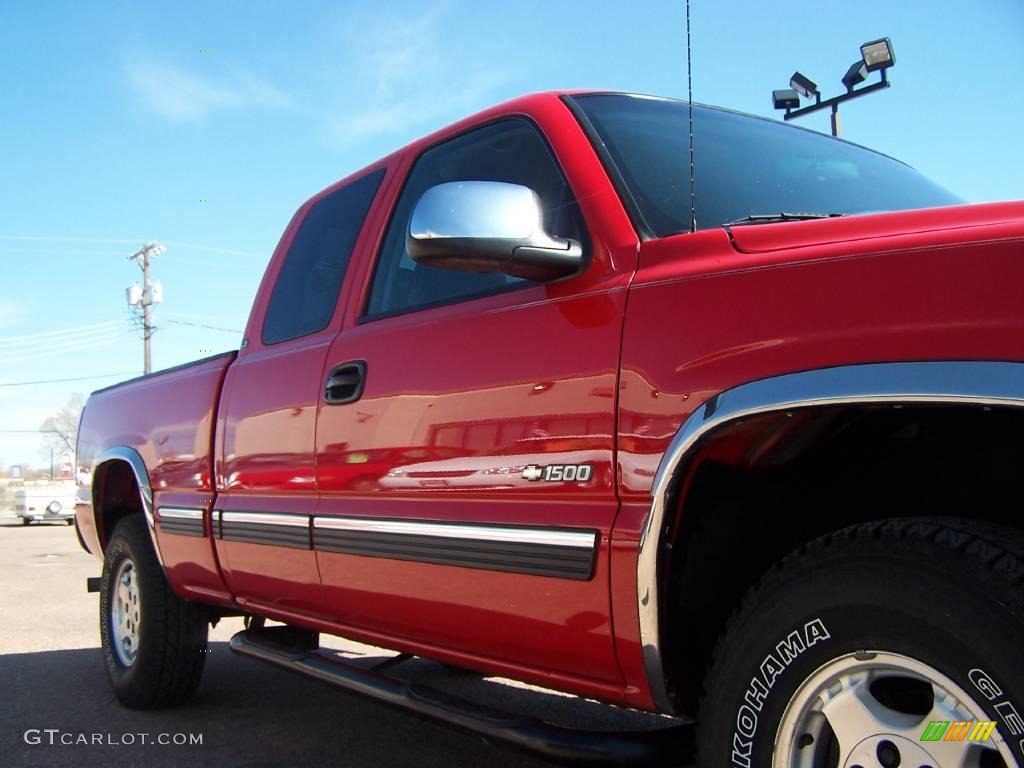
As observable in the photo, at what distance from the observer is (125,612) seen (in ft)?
15.5

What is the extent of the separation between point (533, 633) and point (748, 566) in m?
0.52

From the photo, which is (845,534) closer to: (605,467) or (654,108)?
(605,467)

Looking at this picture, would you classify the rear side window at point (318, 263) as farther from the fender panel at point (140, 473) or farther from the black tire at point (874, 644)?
the black tire at point (874, 644)

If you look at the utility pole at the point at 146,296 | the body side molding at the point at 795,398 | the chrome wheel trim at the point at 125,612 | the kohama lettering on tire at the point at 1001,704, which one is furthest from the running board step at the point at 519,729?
the utility pole at the point at 146,296

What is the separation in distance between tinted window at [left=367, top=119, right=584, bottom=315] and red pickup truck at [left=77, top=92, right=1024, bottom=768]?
1 centimetres

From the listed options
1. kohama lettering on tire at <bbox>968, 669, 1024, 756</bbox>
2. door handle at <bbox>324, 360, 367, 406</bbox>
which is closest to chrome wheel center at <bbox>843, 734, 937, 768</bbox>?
kohama lettering on tire at <bbox>968, 669, 1024, 756</bbox>

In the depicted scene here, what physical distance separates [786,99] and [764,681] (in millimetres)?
2998

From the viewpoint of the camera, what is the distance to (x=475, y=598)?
2463 mm

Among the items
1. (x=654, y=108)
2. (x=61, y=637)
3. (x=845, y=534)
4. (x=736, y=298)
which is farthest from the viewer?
(x=61, y=637)

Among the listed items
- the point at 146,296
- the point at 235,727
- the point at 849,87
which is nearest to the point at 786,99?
the point at 849,87

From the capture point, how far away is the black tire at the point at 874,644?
5.01ft

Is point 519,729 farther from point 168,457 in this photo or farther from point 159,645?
point 159,645

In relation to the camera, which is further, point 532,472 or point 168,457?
point 168,457

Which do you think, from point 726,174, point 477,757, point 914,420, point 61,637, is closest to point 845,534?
point 914,420
